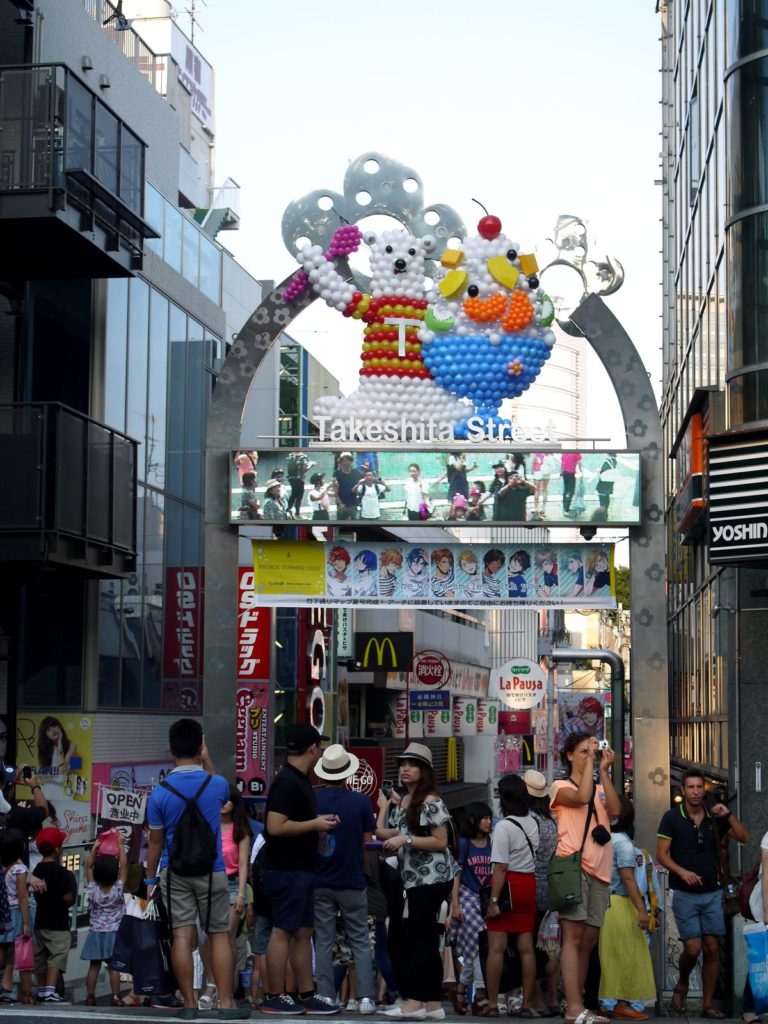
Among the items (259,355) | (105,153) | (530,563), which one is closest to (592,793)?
(530,563)

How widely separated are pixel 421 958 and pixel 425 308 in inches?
363

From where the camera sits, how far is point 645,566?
17703 mm

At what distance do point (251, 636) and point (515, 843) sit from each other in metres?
13.7

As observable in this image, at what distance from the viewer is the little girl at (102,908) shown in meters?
14.9

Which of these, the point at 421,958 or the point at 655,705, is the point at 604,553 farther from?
the point at 421,958

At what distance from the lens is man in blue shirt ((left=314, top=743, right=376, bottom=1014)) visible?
38.9 ft

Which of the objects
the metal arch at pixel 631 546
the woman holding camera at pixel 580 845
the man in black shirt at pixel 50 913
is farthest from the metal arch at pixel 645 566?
the man in black shirt at pixel 50 913

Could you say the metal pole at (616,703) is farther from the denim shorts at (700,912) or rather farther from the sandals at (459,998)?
the denim shorts at (700,912)


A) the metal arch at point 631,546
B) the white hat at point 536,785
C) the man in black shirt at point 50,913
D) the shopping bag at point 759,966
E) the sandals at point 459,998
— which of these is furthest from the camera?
the metal arch at point 631,546

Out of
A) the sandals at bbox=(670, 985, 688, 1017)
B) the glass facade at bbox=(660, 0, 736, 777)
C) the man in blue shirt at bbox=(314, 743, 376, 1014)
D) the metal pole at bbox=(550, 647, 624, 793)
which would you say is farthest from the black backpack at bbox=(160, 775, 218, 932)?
the metal pole at bbox=(550, 647, 624, 793)

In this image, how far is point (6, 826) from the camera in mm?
14125

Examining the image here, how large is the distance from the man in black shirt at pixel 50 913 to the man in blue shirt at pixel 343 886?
3.15m

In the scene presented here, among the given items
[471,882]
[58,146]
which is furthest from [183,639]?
[471,882]

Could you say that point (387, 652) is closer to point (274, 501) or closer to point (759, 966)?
point (274, 501)
